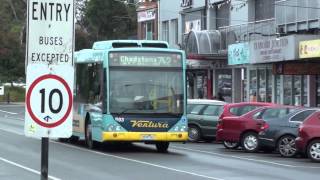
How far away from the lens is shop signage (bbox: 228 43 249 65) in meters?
32.9

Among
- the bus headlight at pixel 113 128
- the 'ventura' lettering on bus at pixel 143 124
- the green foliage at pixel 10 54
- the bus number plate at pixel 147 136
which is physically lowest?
the bus number plate at pixel 147 136

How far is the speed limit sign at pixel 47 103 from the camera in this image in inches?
246

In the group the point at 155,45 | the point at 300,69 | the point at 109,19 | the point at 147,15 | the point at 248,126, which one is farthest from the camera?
the point at 109,19

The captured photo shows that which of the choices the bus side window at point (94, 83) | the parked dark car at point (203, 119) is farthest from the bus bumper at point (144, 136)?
the parked dark car at point (203, 119)

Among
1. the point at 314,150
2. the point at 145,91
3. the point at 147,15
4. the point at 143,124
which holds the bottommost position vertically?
the point at 314,150

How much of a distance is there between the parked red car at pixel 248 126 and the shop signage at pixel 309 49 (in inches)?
249

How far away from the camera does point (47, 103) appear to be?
6.25 m

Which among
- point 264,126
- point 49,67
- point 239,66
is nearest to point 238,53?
point 239,66

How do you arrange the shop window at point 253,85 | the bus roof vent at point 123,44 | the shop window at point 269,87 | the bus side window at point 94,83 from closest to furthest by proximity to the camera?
1. the bus side window at point 94,83
2. the bus roof vent at point 123,44
3. the shop window at point 269,87
4. the shop window at point 253,85

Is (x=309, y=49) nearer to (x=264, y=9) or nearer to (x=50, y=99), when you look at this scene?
(x=264, y=9)

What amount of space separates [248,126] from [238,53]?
13.0m

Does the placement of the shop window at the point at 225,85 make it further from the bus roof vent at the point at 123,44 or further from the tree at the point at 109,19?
the tree at the point at 109,19

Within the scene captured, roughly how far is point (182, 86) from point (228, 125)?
8.74 feet

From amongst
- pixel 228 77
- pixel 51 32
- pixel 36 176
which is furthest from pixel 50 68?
pixel 228 77
